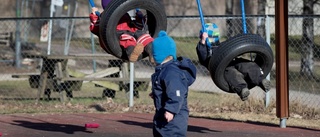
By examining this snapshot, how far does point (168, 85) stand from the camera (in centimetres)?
630

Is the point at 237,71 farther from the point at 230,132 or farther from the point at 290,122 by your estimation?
the point at 290,122

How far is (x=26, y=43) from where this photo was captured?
24.0 meters

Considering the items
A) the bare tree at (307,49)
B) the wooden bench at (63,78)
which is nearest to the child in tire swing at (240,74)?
the wooden bench at (63,78)

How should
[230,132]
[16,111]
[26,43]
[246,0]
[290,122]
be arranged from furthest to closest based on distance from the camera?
[246,0] → [26,43] → [16,111] → [290,122] → [230,132]

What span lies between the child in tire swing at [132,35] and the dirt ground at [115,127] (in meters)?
1.72

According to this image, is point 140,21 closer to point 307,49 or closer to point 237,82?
point 237,82

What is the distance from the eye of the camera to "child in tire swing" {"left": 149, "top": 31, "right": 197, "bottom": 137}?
20.7 ft

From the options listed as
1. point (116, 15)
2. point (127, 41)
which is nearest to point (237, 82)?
point (127, 41)

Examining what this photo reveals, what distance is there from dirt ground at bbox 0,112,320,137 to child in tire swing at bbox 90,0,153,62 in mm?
1721

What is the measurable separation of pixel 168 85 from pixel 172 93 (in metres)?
0.09

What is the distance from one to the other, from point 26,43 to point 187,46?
5.96 metres

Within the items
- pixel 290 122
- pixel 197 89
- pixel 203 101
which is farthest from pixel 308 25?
pixel 290 122

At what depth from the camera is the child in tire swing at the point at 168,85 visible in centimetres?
630

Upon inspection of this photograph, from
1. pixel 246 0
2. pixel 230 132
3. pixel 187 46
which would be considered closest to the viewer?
pixel 230 132
